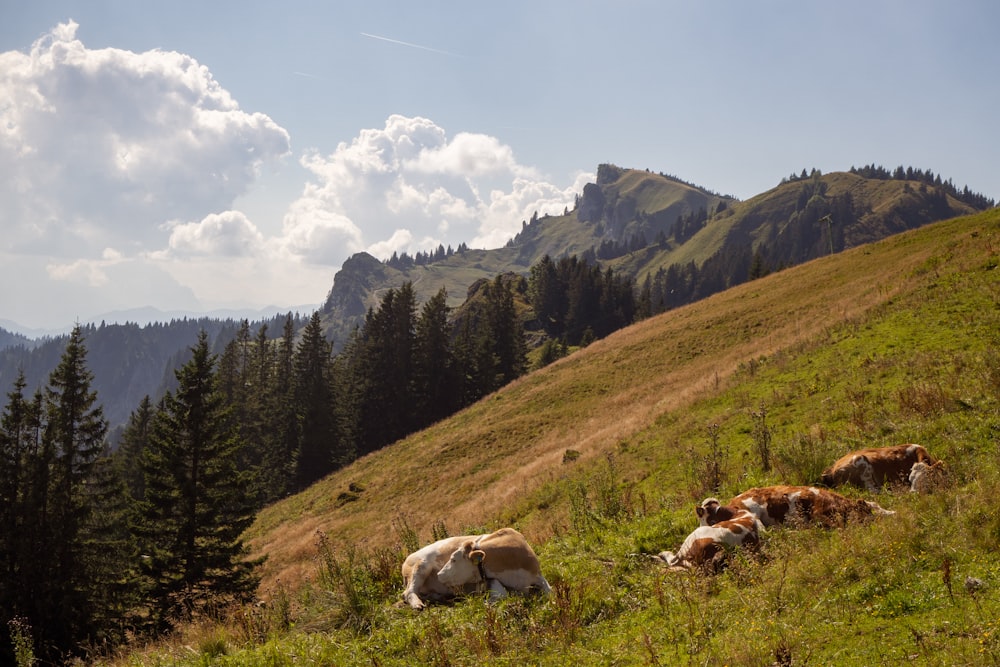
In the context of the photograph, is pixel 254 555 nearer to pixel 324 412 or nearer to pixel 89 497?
pixel 89 497

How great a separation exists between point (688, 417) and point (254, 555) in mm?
24283

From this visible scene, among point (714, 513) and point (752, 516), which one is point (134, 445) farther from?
point (752, 516)

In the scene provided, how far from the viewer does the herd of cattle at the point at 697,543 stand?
718 cm

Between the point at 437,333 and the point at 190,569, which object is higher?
the point at 437,333

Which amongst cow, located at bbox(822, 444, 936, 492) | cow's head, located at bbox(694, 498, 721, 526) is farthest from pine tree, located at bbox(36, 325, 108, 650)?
cow, located at bbox(822, 444, 936, 492)

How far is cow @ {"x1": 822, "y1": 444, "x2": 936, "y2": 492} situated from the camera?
8.27 metres

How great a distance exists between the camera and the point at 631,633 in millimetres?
5762

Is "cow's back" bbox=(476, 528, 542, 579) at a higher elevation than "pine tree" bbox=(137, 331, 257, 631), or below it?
higher

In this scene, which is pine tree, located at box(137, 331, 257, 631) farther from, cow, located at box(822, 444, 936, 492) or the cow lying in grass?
cow, located at box(822, 444, 936, 492)

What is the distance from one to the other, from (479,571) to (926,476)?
21.4 feet

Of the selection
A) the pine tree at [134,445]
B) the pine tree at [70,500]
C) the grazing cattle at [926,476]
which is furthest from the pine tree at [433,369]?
the grazing cattle at [926,476]

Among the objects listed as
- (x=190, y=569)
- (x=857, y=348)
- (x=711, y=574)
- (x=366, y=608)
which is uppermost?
(x=857, y=348)

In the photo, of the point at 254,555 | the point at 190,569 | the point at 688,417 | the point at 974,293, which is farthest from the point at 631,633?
the point at 254,555

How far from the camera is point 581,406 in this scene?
32.2m
